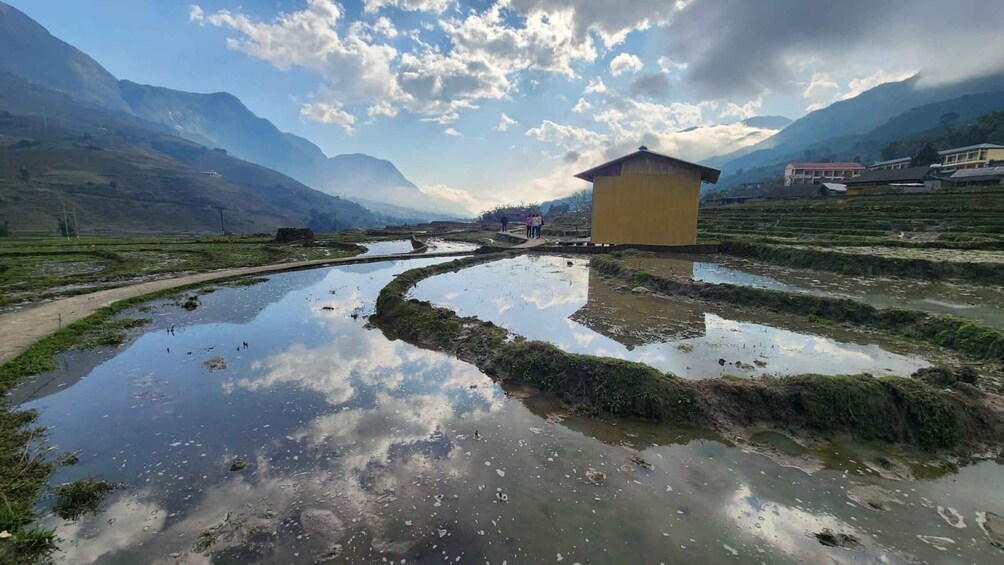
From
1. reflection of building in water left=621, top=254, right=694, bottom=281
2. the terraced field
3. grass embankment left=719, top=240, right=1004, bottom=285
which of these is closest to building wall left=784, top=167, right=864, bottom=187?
the terraced field

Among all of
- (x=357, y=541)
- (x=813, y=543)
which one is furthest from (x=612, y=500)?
(x=357, y=541)

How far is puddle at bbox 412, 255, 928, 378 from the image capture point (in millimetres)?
8586

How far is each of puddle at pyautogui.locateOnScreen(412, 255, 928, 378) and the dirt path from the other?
407 inches

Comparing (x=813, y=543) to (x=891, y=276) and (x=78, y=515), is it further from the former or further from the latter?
(x=891, y=276)

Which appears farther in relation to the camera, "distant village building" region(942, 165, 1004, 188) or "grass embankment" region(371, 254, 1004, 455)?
"distant village building" region(942, 165, 1004, 188)

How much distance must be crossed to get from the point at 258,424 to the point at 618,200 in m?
22.9

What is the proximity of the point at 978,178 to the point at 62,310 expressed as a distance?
77.9 meters

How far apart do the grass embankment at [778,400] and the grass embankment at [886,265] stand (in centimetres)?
1274

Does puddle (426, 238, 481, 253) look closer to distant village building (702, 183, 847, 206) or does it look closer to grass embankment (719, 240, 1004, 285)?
grass embankment (719, 240, 1004, 285)

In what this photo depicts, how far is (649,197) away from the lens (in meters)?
24.5

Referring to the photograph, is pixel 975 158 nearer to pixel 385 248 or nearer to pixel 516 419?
pixel 385 248

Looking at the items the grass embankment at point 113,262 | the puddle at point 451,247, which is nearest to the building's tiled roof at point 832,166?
the puddle at point 451,247

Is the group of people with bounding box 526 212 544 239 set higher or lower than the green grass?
higher

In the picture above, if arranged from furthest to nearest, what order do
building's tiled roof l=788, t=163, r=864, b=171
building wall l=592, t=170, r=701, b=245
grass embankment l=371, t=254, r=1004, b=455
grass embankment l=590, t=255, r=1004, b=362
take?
building's tiled roof l=788, t=163, r=864, b=171, building wall l=592, t=170, r=701, b=245, grass embankment l=590, t=255, r=1004, b=362, grass embankment l=371, t=254, r=1004, b=455
